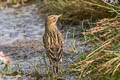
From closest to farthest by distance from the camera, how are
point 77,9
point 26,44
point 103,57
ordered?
point 103,57 → point 26,44 → point 77,9

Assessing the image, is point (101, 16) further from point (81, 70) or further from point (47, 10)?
point (81, 70)

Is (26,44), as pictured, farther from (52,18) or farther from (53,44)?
(53,44)

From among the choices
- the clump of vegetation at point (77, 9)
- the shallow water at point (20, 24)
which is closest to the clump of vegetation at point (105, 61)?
the clump of vegetation at point (77, 9)

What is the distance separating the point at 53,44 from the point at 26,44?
5.95 feet

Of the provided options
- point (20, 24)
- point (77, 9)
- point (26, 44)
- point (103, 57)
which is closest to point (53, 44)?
point (103, 57)

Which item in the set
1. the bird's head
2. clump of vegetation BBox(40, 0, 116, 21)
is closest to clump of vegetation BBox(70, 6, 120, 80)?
the bird's head

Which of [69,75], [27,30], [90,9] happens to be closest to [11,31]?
[27,30]

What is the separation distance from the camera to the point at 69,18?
9102mm

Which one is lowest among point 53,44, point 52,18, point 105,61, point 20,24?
point 20,24

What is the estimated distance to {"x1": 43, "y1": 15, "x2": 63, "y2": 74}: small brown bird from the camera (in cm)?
613

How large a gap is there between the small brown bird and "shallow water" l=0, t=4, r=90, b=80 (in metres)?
0.22

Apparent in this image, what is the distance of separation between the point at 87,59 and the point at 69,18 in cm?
303

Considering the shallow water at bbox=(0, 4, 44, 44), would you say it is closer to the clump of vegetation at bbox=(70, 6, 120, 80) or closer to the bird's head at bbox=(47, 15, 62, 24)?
the bird's head at bbox=(47, 15, 62, 24)

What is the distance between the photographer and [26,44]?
26.9 ft
